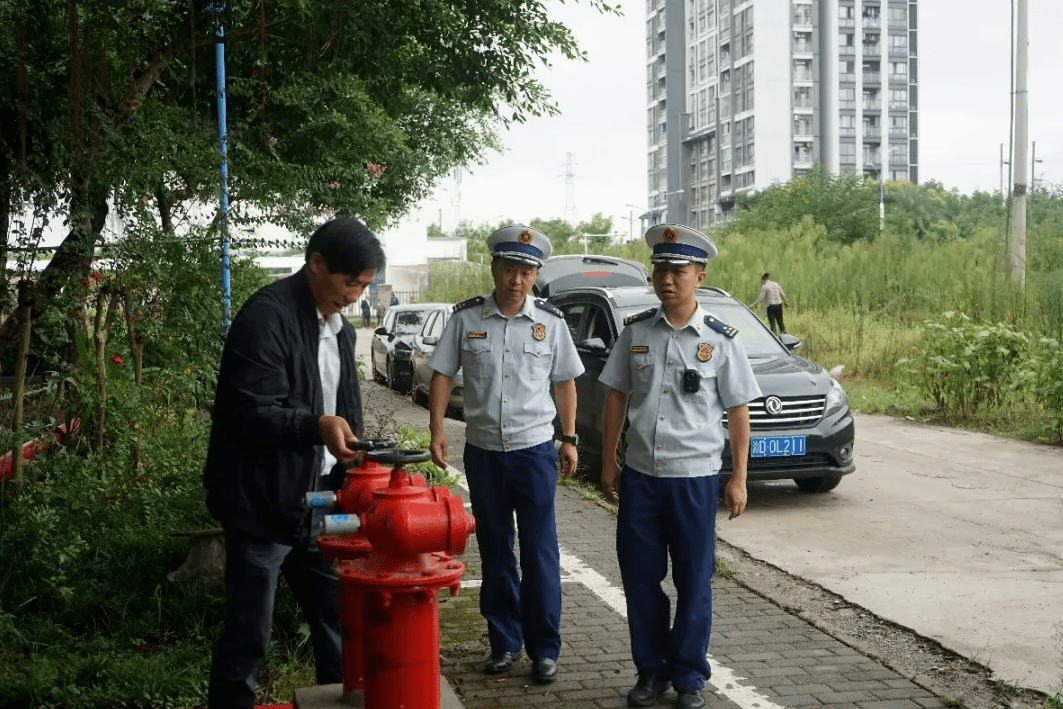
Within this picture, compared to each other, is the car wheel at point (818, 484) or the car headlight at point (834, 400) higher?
the car headlight at point (834, 400)

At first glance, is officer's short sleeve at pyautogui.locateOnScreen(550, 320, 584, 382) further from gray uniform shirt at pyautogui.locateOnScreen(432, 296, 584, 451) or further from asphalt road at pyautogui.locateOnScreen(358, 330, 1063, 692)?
asphalt road at pyautogui.locateOnScreen(358, 330, 1063, 692)

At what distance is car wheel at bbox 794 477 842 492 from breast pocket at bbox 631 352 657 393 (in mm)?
5310

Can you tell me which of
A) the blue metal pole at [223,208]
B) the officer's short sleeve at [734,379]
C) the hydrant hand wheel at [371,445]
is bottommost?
the hydrant hand wheel at [371,445]

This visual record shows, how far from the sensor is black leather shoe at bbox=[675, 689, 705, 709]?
494cm

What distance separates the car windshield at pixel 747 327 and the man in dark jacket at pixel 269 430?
23.4 ft

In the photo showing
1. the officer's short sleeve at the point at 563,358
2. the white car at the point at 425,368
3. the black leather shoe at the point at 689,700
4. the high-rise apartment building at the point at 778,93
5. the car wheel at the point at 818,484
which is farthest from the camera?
the high-rise apartment building at the point at 778,93

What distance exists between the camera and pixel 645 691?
5031mm

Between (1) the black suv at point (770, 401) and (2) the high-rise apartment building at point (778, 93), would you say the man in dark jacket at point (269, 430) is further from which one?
(2) the high-rise apartment building at point (778, 93)

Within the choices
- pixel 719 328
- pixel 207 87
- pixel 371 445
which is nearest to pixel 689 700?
pixel 719 328

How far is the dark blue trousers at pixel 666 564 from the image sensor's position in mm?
4977

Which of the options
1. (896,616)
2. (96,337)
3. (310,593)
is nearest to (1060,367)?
(896,616)

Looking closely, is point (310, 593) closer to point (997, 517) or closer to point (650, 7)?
point (997, 517)

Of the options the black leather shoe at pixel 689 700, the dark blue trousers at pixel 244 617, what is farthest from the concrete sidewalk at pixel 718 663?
the dark blue trousers at pixel 244 617

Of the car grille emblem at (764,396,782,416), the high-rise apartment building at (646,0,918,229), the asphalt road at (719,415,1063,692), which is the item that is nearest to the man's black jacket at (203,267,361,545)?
the asphalt road at (719,415,1063,692)
